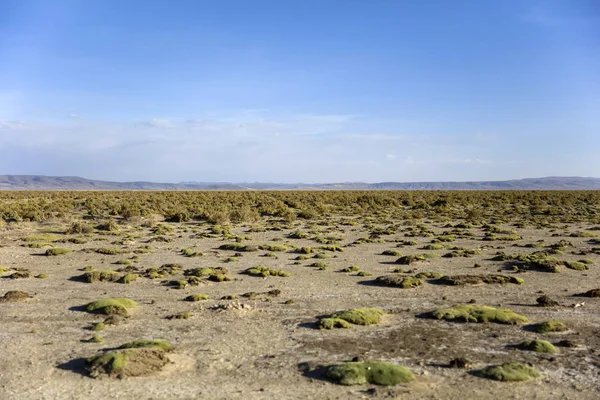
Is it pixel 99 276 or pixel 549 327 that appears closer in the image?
pixel 549 327

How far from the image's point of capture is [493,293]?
20.8m

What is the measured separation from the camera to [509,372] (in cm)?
1204

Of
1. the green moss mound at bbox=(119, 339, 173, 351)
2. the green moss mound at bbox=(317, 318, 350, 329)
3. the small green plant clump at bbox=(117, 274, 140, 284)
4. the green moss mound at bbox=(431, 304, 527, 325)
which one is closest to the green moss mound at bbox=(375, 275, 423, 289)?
the green moss mound at bbox=(431, 304, 527, 325)

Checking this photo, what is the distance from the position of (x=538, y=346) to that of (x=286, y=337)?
22.7 ft

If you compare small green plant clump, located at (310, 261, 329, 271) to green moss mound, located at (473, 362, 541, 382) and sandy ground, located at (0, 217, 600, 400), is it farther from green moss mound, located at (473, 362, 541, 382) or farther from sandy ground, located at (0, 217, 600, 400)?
green moss mound, located at (473, 362, 541, 382)

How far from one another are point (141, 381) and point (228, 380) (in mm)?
1971

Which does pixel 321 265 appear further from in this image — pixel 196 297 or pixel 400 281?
pixel 196 297

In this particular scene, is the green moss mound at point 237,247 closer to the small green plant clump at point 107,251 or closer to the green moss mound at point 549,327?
the small green plant clump at point 107,251

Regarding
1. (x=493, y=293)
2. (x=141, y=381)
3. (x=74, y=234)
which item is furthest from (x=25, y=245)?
(x=493, y=293)

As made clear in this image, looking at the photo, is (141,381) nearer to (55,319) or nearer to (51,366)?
(51,366)

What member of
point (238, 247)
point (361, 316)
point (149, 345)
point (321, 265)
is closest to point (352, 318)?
point (361, 316)

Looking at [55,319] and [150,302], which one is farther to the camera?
[150,302]

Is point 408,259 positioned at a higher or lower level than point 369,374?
higher

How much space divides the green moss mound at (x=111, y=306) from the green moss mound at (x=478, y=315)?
34.3ft
